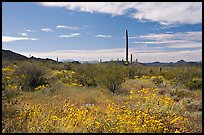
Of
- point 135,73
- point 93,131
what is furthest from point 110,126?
point 135,73

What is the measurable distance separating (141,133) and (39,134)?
196 cm

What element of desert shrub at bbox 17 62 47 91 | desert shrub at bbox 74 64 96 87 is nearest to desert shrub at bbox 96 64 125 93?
desert shrub at bbox 74 64 96 87

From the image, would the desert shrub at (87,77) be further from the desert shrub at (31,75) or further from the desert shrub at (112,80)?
the desert shrub at (31,75)

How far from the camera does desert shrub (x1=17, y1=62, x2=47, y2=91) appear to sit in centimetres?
1445

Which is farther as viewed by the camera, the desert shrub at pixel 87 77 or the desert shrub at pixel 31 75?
the desert shrub at pixel 87 77

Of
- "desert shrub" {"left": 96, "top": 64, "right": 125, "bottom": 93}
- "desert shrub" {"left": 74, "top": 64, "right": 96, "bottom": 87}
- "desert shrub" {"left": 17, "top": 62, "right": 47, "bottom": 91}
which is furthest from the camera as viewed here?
"desert shrub" {"left": 74, "top": 64, "right": 96, "bottom": 87}

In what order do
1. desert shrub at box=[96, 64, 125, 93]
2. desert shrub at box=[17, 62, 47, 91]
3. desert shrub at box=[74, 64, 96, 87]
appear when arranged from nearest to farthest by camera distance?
desert shrub at box=[96, 64, 125, 93], desert shrub at box=[17, 62, 47, 91], desert shrub at box=[74, 64, 96, 87]

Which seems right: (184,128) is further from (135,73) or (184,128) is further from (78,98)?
(135,73)

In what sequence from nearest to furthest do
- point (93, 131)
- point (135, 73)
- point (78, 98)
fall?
point (93, 131), point (78, 98), point (135, 73)

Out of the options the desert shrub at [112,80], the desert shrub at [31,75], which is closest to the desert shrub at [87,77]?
the desert shrub at [112,80]

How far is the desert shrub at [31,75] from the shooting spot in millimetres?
14445

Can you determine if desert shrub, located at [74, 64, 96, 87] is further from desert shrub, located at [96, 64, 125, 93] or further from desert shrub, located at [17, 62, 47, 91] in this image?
desert shrub, located at [17, 62, 47, 91]

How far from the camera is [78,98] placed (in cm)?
1012

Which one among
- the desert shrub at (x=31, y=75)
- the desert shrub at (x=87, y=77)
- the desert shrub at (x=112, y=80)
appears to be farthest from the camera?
the desert shrub at (x=87, y=77)
